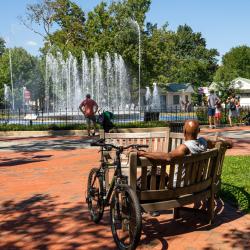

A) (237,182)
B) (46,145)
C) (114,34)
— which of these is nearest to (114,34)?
(114,34)

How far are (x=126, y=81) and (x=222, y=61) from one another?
5227 cm

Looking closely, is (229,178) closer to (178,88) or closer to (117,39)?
(117,39)

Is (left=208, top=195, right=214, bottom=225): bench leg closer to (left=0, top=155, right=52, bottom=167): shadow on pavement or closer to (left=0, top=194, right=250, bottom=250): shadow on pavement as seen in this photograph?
(left=0, top=194, right=250, bottom=250): shadow on pavement

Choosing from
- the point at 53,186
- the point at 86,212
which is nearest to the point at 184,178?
the point at 86,212

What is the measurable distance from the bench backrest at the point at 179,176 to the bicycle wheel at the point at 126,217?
0.56 ft

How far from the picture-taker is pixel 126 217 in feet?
14.5

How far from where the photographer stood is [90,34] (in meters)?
43.4

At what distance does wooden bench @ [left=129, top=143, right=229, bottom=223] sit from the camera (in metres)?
4.43

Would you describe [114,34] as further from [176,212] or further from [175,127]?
[176,212]

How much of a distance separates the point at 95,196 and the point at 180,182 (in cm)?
133

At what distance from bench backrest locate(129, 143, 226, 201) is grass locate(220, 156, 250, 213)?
104 cm

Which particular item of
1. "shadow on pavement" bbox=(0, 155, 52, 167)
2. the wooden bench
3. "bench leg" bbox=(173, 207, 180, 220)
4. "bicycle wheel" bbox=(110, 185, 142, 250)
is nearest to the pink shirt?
"shadow on pavement" bbox=(0, 155, 52, 167)

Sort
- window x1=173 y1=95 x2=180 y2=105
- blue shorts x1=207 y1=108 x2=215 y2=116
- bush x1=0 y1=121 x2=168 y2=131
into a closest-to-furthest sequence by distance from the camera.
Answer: bush x1=0 y1=121 x2=168 y2=131 → blue shorts x1=207 y1=108 x2=215 y2=116 → window x1=173 y1=95 x2=180 y2=105

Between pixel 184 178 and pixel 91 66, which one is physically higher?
pixel 91 66
